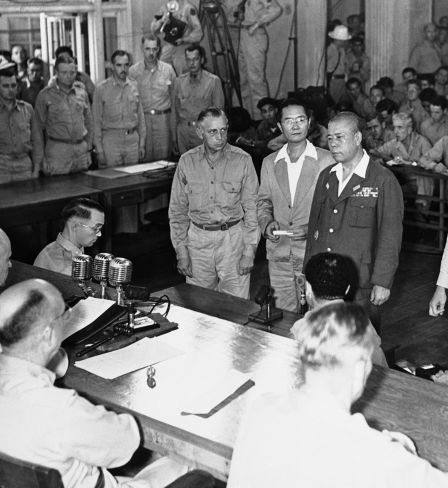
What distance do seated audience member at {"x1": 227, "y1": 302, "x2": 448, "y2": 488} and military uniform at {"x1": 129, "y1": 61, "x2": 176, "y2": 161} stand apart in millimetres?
6602

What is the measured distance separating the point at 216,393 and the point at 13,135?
5.02m

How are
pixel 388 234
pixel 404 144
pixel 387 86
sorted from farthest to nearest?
1. pixel 387 86
2. pixel 404 144
3. pixel 388 234

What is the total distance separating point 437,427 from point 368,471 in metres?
0.66

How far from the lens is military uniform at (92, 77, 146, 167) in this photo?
26.2ft

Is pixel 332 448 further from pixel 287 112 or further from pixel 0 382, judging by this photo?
pixel 287 112

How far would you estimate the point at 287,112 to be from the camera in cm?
471

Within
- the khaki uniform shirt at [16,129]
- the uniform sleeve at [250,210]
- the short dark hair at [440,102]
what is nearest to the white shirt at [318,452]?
the uniform sleeve at [250,210]

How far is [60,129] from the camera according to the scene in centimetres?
768

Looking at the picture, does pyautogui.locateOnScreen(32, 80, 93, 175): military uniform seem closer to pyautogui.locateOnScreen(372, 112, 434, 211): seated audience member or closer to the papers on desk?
pyautogui.locateOnScreen(372, 112, 434, 211): seated audience member

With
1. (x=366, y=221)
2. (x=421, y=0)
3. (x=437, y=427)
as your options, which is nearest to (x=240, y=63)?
(x=421, y=0)

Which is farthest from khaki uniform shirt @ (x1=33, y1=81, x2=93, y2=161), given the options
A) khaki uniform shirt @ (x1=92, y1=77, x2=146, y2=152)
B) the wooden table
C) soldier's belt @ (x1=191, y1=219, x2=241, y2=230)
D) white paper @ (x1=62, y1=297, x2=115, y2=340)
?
the wooden table

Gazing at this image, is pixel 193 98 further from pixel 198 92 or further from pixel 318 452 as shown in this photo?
pixel 318 452

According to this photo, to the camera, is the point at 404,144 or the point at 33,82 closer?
the point at 404,144

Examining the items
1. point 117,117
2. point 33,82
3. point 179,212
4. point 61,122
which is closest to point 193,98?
point 117,117
